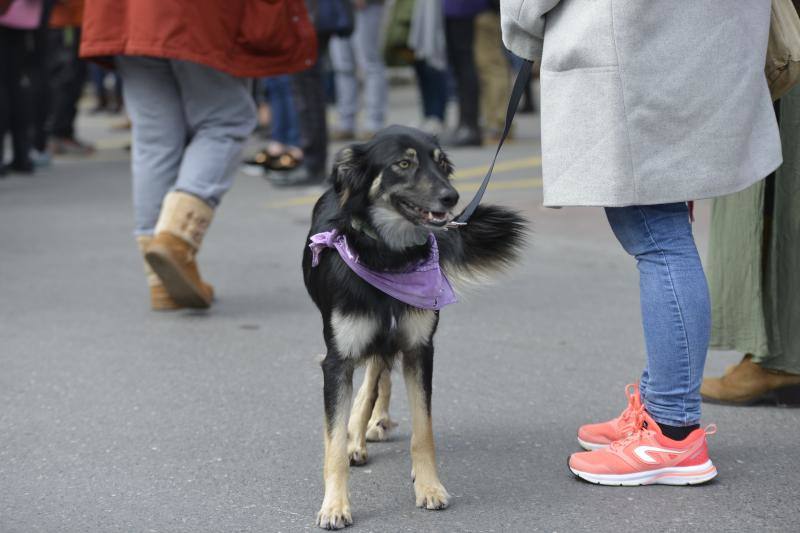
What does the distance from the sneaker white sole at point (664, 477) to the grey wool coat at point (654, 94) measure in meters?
0.78

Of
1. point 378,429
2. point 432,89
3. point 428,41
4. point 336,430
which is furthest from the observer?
point 432,89

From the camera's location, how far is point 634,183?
3.19m

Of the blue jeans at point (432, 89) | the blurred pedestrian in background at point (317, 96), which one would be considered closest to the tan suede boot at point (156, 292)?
the blurred pedestrian in background at point (317, 96)

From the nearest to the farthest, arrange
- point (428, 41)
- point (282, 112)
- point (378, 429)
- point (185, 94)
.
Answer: point (378, 429) → point (185, 94) → point (282, 112) → point (428, 41)

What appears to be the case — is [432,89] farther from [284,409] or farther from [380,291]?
[380,291]

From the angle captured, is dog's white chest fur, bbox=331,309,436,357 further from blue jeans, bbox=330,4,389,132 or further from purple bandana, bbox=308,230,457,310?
blue jeans, bbox=330,4,389,132

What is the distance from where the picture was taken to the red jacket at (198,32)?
5207 mm

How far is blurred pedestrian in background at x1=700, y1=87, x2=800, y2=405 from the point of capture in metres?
3.92

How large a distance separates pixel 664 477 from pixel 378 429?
94 cm

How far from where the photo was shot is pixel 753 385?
4.10 metres

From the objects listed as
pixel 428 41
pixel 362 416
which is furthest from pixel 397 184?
pixel 428 41

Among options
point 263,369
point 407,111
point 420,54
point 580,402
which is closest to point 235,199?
point 420,54

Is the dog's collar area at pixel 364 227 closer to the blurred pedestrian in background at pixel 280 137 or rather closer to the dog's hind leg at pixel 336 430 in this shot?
the dog's hind leg at pixel 336 430

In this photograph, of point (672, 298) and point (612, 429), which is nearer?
point (672, 298)
